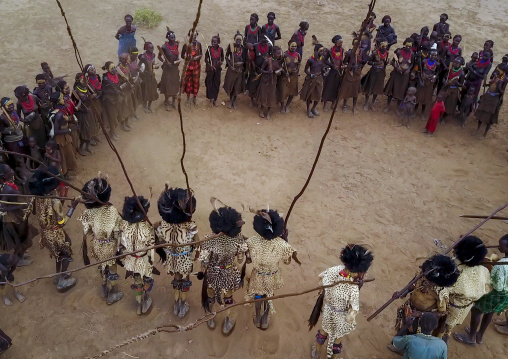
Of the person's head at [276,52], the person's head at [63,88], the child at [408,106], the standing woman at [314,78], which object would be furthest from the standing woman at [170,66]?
the child at [408,106]

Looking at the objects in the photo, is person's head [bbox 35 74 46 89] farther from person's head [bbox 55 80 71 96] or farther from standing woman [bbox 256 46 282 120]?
standing woman [bbox 256 46 282 120]

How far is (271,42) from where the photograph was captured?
9945 mm

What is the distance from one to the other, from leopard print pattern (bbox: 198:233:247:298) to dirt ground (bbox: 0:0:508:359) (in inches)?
32.1

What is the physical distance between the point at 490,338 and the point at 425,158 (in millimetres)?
3795

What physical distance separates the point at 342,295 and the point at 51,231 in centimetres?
346

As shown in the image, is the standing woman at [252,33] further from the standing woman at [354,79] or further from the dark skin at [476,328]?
the dark skin at [476,328]

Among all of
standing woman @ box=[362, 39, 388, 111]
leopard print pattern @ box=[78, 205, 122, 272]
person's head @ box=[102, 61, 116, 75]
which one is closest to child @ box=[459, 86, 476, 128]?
standing woman @ box=[362, 39, 388, 111]

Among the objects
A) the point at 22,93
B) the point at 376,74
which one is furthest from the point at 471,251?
the point at 22,93

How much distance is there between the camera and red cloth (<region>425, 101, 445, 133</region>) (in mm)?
8992

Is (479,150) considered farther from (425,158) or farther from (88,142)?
(88,142)

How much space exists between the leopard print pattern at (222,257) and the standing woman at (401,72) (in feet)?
18.9

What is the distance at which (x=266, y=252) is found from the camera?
4984mm

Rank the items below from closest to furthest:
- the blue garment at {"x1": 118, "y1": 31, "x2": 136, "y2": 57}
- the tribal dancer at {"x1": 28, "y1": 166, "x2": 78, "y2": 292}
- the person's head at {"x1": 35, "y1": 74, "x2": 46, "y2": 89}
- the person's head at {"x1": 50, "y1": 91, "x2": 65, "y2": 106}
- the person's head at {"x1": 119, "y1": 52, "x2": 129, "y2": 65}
→ the tribal dancer at {"x1": 28, "y1": 166, "x2": 78, "y2": 292}, the person's head at {"x1": 50, "y1": 91, "x2": 65, "y2": 106}, the person's head at {"x1": 35, "y1": 74, "x2": 46, "y2": 89}, the person's head at {"x1": 119, "y1": 52, "x2": 129, "y2": 65}, the blue garment at {"x1": 118, "y1": 31, "x2": 136, "y2": 57}

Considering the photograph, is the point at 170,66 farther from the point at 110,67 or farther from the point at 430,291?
the point at 430,291
